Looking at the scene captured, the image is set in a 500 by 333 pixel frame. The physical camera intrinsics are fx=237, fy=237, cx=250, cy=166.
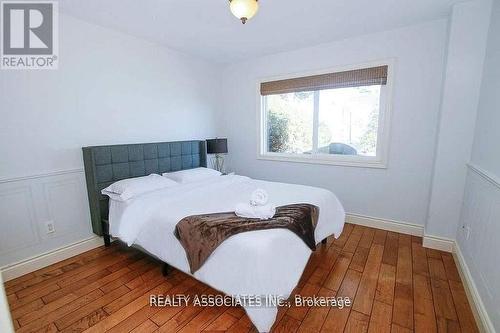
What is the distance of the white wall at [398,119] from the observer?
267 centimetres


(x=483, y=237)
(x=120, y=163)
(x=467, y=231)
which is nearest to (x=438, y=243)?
(x=467, y=231)

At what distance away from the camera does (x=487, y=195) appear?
1821mm

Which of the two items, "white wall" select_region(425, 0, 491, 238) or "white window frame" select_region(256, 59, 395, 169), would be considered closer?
"white wall" select_region(425, 0, 491, 238)

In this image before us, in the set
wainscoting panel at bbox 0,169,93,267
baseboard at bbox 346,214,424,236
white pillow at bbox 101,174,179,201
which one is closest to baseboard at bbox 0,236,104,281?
wainscoting panel at bbox 0,169,93,267

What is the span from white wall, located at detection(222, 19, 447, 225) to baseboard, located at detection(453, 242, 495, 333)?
755 mm

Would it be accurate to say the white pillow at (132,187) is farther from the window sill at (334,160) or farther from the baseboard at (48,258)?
the window sill at (334,160)

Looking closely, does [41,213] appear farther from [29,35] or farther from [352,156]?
[352,156]

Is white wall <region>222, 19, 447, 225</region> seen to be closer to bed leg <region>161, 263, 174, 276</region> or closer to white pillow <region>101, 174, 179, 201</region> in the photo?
white pillow <region>101, 174, 179, 201</region>

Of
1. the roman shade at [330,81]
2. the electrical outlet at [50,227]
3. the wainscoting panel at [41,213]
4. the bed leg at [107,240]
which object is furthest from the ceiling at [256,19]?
the bed leg at [107,240]

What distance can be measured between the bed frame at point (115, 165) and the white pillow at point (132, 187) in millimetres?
139

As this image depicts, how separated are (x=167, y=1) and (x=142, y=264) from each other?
99.9 inches

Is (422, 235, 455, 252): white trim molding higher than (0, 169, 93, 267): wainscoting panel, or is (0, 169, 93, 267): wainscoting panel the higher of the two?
(0, 169, 93, 267): wainscoting panel

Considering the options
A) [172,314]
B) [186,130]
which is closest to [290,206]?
[172,314]

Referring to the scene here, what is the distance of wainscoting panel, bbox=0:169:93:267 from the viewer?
2.13 metres
